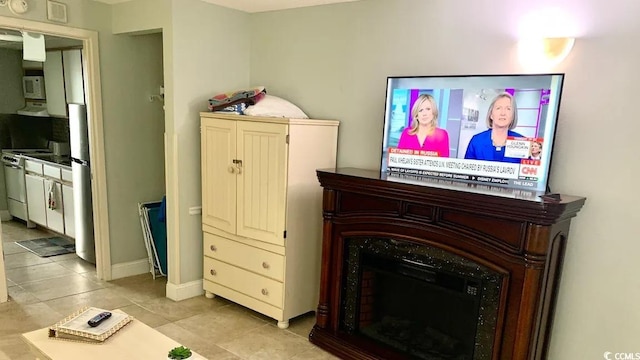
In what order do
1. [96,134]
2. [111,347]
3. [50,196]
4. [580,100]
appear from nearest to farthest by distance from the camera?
[111,347] < [580,100] < [96,134] < [50,196]

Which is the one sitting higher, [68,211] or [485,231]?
[485,231]

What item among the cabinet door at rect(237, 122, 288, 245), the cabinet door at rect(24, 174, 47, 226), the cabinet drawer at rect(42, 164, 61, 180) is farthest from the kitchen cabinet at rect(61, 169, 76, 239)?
the cabinet door at rect(237, 122, 288, 245)

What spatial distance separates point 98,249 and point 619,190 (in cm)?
380

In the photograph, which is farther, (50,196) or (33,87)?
(33,87)

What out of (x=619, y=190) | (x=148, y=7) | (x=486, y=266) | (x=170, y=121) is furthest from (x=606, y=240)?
(x=148, y=7)

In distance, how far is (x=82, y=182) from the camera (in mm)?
3951

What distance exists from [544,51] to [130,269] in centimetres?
365

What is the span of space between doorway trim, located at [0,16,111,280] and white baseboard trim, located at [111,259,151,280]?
55 millimetres

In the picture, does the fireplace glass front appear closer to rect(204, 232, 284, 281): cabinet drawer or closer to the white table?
rect(204, 232, 284, 281): cabinet drawer

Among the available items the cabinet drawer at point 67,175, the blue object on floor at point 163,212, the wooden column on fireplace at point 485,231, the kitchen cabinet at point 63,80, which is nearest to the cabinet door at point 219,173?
the blue object on floor at point 163,212

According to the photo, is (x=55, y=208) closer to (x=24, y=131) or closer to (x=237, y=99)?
(x=24, y=131)

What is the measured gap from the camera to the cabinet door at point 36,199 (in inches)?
190

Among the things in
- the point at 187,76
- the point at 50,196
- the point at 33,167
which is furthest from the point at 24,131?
the point at 187,76

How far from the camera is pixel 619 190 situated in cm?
214
